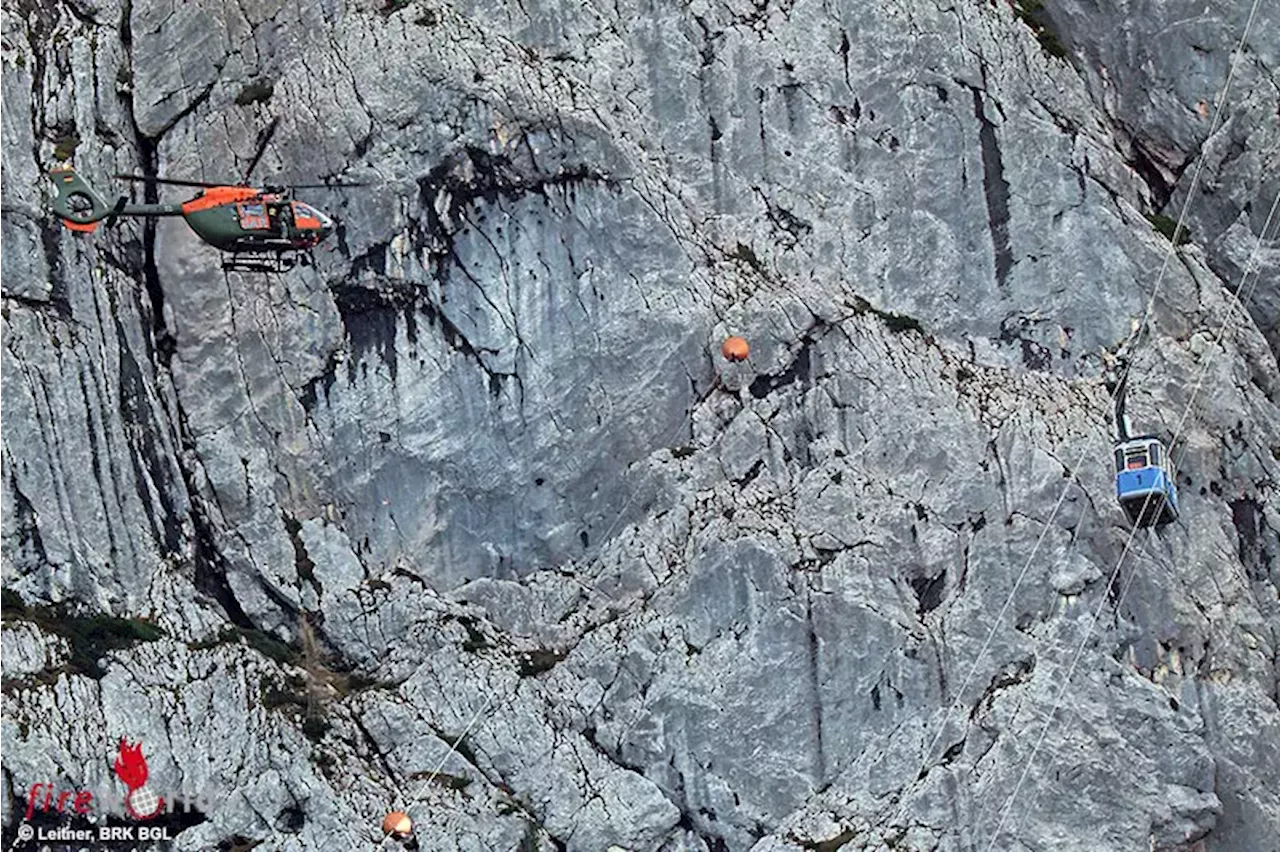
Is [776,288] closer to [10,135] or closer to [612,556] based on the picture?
[612,556]

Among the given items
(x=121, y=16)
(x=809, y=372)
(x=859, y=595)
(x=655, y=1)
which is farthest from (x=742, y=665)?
(x=121, y=16)

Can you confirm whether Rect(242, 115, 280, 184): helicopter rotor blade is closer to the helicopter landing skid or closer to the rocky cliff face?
the rocky cliff face

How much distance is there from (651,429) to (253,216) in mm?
11892

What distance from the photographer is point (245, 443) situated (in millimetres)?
82000

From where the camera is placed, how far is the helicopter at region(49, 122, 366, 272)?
7662cm

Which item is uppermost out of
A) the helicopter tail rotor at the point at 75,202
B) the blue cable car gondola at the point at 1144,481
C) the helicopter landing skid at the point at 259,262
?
the helicopter tail rotor at the point at 75,202

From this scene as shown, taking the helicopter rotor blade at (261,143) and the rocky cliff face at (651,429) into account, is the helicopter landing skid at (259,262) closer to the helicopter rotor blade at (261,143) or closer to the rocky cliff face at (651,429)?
the rocky cliff face at (651,429)

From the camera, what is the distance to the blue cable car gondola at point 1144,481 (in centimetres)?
7819

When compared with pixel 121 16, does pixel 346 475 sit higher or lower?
lower

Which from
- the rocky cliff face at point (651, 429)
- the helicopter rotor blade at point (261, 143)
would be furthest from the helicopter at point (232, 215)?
the helicopter rotor blade at point (261, 143)

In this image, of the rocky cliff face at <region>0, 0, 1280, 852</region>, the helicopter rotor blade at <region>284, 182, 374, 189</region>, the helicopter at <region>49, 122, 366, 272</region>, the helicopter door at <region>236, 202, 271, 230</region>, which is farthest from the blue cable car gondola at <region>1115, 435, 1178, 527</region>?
the helicopter door at <region>236, 202, 271, 230</region>

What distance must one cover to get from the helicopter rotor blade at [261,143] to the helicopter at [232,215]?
4.26m

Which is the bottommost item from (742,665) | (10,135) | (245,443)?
(742,665)

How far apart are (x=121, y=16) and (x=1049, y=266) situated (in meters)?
25.8
